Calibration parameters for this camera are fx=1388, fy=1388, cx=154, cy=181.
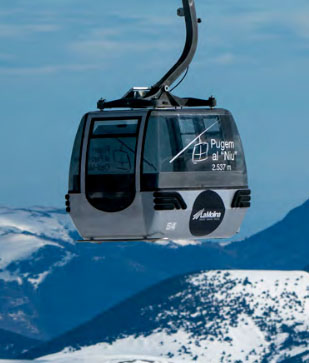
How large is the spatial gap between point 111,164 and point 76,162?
0.99 m

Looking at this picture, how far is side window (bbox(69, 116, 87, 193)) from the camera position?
2864 centimetres

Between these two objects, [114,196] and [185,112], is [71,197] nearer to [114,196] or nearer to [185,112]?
[114,196]

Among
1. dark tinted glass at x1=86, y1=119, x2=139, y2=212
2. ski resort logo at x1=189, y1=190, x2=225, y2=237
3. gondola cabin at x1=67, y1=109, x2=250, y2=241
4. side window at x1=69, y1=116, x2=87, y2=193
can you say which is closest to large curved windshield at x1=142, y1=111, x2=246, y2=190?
gondola cabin at x1=67, y1=109, x2=250, y2=241

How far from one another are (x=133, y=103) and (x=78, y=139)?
1675 mm

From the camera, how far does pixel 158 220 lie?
90.2ft

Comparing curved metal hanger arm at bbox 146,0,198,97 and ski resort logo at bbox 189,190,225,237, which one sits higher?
curved metal hanger arm at bbox 146,0,198,97

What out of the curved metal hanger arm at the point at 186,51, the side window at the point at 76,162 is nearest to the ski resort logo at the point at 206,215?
the side window at the point at 76,162

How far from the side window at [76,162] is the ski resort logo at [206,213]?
8.10 feet

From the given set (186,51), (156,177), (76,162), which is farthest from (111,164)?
(186,51)

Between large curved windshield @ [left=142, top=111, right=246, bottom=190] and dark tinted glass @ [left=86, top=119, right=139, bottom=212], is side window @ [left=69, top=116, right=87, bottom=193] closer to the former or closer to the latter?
dark tinted glass @ [left=86, top=119, right=139, bottom=212]

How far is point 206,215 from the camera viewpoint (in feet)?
94.1

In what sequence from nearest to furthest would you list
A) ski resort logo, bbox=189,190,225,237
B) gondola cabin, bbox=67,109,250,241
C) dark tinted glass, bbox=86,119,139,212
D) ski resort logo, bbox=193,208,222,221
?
gondola cabin, bbox=67,109,250,241 → dark tinted glass, bbox=86,119,139,212 → ski resort logo, bbox=189,190,225,237 → ski resort logo, bbox=193,208,222,221

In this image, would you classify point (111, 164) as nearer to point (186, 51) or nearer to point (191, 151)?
point (191, 151)

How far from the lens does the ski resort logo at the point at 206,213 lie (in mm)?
28266
